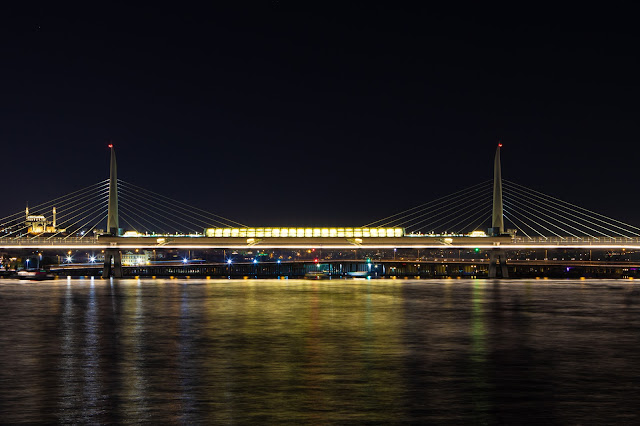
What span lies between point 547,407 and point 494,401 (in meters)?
1.30

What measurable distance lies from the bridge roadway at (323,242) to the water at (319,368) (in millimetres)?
81780

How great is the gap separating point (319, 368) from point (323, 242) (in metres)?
105

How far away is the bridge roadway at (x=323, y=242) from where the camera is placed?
127 metres

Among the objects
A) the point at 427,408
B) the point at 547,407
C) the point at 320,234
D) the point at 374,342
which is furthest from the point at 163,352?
the point at 320,234

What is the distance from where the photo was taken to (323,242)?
129 metres

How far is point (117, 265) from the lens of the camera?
141 m

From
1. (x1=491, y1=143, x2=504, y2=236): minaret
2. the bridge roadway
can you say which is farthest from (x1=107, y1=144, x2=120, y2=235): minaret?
(x1=491, y1=143, x2=504, y2=236): minaret

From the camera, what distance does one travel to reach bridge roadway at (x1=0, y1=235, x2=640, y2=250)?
12694cm

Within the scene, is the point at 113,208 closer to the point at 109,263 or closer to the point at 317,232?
the point at 109,263

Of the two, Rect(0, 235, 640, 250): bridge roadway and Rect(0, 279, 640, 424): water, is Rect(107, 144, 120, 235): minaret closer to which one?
Rect(0, 235, 640, 250): bridge roadway

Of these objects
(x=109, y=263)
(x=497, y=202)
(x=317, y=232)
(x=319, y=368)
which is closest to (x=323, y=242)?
(x=317, y=232)

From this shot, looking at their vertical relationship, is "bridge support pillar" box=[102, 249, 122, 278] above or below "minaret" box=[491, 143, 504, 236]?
below

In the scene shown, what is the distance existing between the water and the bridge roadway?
3220 inches

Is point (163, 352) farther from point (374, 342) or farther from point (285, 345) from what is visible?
point (374, 342)
